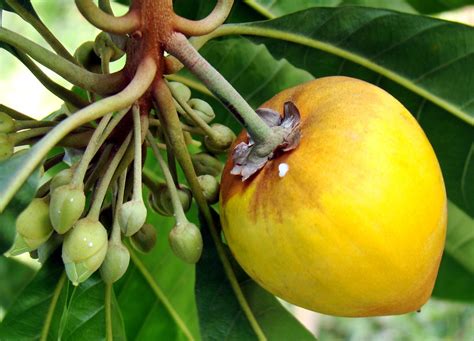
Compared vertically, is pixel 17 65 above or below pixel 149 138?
below

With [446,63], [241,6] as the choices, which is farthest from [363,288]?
[241,6]

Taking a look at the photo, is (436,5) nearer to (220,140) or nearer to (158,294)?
(220,140)

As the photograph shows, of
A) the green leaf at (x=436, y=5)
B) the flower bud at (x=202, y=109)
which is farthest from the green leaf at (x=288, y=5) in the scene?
the flower bud at (x=202, y=109)

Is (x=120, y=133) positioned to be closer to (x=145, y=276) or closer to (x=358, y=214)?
(x=358, y=214)

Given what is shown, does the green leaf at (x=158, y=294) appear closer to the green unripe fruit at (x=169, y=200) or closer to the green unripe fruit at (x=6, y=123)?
the green unripe fruit at (x=169, y=200)

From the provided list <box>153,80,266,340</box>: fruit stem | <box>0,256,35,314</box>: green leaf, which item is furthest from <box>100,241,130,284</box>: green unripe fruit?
<box>0,256,35,314</box>: green leaf
